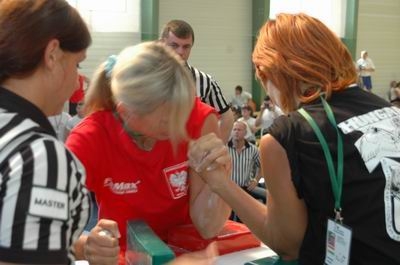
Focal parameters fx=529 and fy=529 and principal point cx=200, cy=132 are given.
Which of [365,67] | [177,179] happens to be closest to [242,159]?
[177,179]

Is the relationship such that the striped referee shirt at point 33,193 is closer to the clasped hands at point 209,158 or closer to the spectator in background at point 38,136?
the spectator in background at point 38,136

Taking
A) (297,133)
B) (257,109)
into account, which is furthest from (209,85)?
(257,109)

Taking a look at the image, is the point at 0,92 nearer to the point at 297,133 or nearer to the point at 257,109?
the point at 297,133

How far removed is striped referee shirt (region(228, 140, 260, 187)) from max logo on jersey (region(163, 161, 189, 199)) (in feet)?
10.6

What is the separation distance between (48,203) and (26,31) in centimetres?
28

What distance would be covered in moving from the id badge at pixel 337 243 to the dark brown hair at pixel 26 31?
729 mm

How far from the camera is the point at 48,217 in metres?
0.77

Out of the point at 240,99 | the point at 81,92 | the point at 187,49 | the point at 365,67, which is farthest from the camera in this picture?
the point at 365,67

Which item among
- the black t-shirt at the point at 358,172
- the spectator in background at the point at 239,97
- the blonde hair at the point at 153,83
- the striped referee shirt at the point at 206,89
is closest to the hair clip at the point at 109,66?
the blonde hair at the point at 153,83

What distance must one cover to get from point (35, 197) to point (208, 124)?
2.99 feet

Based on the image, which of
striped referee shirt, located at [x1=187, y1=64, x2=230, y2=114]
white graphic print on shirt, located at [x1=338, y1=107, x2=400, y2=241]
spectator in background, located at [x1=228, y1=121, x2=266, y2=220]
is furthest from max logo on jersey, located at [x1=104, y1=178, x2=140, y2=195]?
spectator in background, located at [x1=228, y1=121, x2=266, y2=220]

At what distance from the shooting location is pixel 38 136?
2.66 ft

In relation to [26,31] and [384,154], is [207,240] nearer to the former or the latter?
[384,154]

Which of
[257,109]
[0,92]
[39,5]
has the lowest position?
[257,109]
